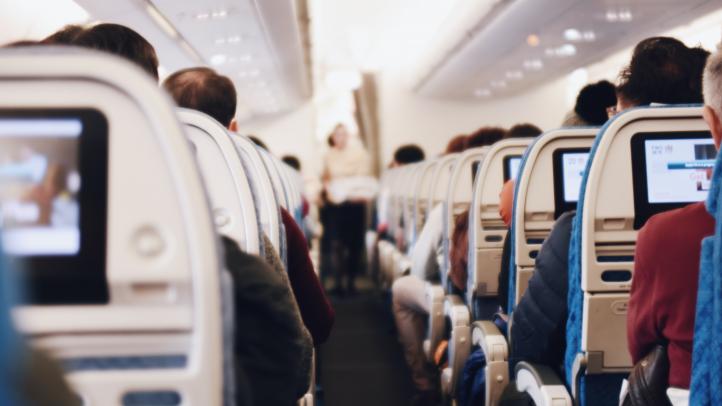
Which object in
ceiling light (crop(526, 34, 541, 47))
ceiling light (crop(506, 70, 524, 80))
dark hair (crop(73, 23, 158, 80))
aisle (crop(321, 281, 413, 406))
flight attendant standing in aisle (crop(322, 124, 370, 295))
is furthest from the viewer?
ceiling light (crop(506, 70, 524, 80))

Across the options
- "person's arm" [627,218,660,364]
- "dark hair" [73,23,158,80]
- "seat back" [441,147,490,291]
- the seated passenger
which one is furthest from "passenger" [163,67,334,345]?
"seat back" [441,147,490,291]

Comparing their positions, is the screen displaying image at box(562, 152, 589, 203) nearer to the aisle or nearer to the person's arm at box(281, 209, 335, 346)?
the person's arm at box(281, 209, 335, 346)

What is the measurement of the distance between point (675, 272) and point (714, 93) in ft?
1.32

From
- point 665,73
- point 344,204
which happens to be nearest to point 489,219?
point 665,73

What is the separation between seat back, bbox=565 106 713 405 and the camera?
243 centimetres

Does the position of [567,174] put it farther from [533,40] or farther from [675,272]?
[533,40]

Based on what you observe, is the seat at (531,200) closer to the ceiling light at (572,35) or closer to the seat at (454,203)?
the seat at (454,203)

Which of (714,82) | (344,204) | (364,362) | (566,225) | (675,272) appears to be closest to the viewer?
(714,82)

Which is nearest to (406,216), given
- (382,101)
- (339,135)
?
(339,135)

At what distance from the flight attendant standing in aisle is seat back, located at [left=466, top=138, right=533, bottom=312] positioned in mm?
5630

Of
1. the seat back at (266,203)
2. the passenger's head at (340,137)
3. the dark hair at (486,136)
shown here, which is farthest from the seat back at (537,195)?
the passenger's head at (340,137)

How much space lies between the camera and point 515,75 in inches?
478

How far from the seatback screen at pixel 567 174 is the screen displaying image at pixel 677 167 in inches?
25.2

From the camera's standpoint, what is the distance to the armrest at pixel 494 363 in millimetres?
3307
